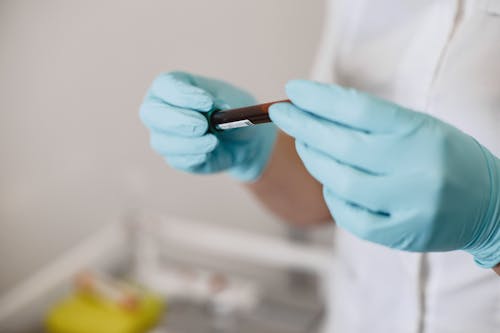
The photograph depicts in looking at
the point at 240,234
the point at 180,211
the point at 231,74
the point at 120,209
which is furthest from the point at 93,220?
the point at 231,74

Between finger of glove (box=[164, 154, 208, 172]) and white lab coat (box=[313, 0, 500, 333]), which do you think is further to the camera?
finger of glove (box=[164, 154, 208, 172])

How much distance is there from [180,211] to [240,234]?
318 millimetres

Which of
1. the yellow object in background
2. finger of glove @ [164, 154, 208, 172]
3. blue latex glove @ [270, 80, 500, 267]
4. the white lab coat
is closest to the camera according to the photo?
blue latex glove @ [270, 80, 500, 267]

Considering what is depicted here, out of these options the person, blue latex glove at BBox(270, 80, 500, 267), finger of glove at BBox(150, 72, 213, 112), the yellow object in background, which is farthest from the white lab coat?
the yellow object in background

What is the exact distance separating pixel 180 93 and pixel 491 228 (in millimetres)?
363

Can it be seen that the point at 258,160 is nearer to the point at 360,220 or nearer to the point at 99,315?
the point at 360,220

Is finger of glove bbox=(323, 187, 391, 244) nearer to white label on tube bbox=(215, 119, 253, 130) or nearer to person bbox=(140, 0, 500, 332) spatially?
person bbox=(140, 0, 500, 332)

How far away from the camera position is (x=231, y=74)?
1317mm

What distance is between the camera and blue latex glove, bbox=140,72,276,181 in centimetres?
62

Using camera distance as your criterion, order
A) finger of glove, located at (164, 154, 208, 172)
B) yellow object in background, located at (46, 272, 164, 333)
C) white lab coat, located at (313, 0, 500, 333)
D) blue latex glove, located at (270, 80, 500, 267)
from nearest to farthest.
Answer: blue latex glove, located at (270, 80, 500, 267)
white lab coat, located at (313, 0, 500, 333)
finger of glove, located at (164, 154, 208, 172)
yellow object in background, located at (46, 272, 164, 333)

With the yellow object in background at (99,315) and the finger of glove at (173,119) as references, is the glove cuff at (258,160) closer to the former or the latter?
the finger of glove at (173,119)

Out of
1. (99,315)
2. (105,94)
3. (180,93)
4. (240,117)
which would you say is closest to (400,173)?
(240,117)

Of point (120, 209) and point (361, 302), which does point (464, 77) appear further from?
point (120, 209)

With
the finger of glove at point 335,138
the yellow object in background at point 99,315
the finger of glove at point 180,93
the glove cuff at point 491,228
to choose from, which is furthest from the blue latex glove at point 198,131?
the yellow object in background at point 99,315
